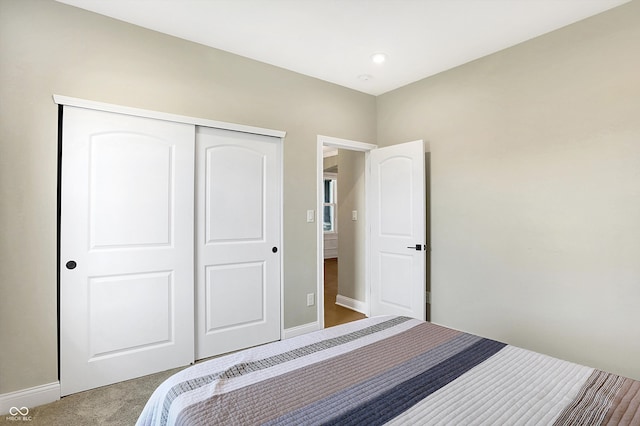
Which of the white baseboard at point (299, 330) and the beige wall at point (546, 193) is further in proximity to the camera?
the white baseboard at point (299, 330)

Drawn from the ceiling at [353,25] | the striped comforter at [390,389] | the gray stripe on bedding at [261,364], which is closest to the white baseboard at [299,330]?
the gray stripe on bedding at [261,364]

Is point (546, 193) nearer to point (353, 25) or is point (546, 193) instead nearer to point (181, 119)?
point (353, 25)

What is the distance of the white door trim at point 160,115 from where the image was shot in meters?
2.17

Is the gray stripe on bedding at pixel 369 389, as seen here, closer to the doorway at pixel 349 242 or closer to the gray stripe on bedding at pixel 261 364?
the gray stripe on bedding at pixel 261 364

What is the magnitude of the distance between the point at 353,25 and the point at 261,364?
2344 millimetres

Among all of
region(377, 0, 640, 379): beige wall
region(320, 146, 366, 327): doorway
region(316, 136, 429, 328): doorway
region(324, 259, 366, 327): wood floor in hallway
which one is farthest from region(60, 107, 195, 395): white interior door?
region(377, 0, 640, 379): beige wall

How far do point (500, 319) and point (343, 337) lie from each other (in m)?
1.88

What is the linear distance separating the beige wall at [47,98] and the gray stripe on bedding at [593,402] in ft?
9.07

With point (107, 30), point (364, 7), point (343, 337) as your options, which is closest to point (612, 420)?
point (343, 337)

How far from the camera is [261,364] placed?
131 cm

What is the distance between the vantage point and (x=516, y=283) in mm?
2691

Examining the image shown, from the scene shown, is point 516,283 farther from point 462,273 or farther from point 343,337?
point 343,337

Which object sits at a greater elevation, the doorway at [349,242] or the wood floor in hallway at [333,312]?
the doorway at [349,242]

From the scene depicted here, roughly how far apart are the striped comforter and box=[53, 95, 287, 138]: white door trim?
1.94m
